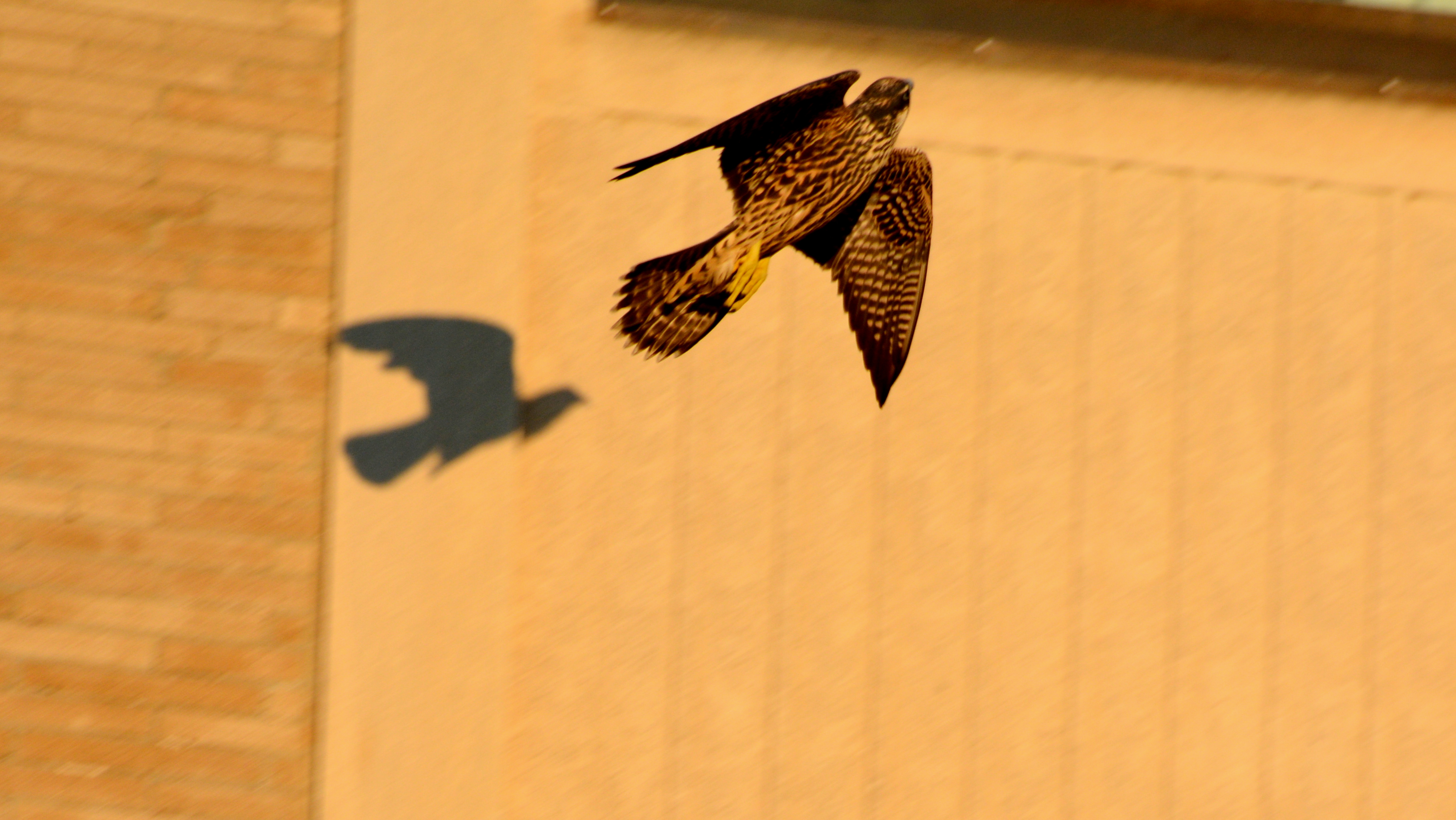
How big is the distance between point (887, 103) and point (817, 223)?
0.86ft

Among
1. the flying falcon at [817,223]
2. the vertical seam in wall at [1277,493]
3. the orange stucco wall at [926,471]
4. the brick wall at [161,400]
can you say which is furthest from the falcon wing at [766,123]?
the vertical seam in wall at [1277,493]

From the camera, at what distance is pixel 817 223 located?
2.12 metres

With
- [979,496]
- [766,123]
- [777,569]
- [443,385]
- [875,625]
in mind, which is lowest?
[875,625]

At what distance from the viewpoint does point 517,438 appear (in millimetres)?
3115

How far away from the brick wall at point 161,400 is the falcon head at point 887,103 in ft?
5.02

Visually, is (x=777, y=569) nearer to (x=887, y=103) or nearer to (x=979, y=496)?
(x=979, y=496)

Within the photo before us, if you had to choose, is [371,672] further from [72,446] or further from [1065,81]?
[1065,81]

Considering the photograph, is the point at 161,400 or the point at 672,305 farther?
the point at 161,400

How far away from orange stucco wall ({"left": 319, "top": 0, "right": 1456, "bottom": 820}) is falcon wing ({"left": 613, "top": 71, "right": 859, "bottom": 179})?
106cm

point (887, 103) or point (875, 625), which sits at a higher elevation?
point (887, 103)

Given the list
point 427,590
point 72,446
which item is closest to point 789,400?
point 427,590

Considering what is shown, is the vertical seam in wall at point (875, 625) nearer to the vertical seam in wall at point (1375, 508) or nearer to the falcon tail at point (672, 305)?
A: the falcon tail at point (672, 305)

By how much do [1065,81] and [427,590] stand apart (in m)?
2.10

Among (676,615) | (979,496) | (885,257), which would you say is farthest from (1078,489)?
(885,257)
